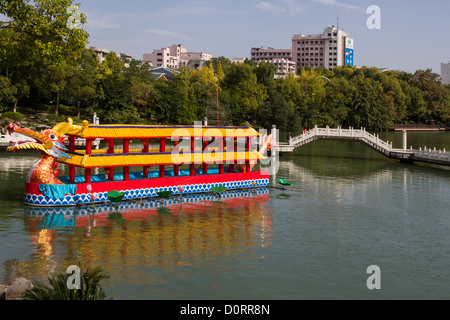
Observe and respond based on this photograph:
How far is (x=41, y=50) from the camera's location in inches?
1411

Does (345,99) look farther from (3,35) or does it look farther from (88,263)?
(88,263)

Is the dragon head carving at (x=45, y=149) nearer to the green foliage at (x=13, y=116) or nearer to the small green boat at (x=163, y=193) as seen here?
the small green boat at (x=163, y=193)

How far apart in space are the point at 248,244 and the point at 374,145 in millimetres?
43393

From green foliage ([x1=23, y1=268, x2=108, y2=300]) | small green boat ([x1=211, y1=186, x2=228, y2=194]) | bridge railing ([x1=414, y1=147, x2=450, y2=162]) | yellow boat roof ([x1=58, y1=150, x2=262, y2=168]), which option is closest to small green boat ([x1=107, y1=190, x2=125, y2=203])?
yellow boat roof ([x1=58, y1=150, x2=262, y2=168])

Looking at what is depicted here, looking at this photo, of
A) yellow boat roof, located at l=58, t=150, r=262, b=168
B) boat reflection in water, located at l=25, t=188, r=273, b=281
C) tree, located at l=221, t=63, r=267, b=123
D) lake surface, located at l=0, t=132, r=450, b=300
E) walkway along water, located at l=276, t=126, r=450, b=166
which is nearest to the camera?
lake surface, located at l=0, t=132, r=450, b=300

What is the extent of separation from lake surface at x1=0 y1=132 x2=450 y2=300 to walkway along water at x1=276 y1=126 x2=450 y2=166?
18957mm

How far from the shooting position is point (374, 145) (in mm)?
61156

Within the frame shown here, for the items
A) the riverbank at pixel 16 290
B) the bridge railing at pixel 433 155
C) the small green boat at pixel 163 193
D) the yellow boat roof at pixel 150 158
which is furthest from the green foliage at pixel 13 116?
the riverbank at pixel 16 290

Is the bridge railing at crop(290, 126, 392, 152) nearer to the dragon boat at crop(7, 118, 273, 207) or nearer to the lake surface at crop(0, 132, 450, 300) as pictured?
the lake surface at crop(0, 132, 450, 300)

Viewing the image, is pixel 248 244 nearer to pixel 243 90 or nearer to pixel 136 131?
pixel 136 131

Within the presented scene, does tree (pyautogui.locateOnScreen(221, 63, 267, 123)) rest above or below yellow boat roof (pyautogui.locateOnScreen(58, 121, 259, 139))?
above

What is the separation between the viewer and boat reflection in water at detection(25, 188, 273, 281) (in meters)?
19.0

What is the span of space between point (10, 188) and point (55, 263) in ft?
56.4

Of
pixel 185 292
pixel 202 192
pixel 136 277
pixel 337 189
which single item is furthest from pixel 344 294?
pixel 337 189
